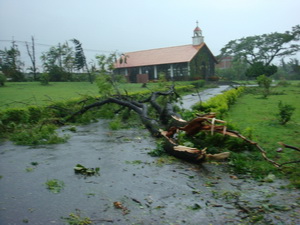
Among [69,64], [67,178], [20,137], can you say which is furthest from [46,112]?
[69,64]

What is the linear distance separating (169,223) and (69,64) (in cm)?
3656

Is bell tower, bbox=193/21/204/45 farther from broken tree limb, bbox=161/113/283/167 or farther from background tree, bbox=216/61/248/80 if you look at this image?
broken tree limb, bbox=161/113/283/167

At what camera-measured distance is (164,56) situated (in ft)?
128

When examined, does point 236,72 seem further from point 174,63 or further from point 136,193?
point 136,193

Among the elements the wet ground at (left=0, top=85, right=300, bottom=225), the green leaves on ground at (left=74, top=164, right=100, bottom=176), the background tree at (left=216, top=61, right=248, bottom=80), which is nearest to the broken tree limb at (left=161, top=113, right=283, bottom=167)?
the wet ground at (left=0, top=85, right=300, bottom=225)

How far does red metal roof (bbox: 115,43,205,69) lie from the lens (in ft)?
121

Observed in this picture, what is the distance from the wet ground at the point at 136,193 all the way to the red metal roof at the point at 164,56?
104 ft

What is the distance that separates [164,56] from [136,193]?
36.6 meters

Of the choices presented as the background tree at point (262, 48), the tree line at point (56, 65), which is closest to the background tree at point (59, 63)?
the tree line at point (56, 65)

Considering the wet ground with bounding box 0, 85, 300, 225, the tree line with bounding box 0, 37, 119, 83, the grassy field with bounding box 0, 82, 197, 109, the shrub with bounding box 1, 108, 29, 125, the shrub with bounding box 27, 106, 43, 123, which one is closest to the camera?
the wet ground with bounding box 0, 85, 300, 225

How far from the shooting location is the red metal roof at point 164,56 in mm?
36781

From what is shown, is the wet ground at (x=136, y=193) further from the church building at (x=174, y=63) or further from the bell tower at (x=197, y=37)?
the bell tower at (x=197, y=37)

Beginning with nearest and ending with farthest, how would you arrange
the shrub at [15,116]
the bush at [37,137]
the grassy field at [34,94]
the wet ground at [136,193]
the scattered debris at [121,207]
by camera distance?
the wet ground at [136,193]
the scattered debris at [121,207]
the bush at [37,137]
the shrub at [15,116]
the grassy field at [34,94]

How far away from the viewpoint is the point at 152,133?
7.29m
